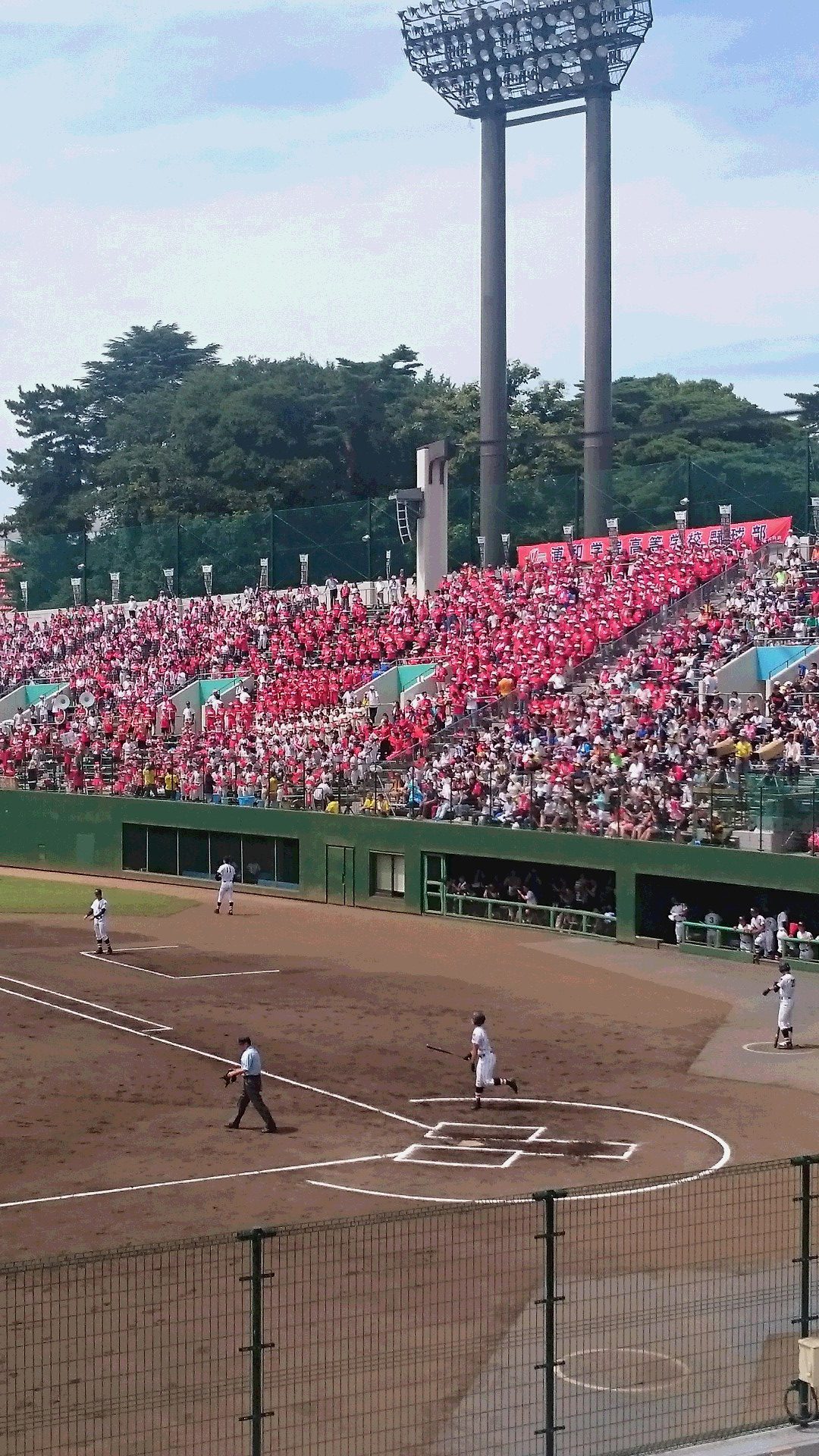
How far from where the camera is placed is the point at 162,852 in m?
50.1

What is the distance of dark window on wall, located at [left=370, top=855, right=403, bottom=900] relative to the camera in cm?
4244

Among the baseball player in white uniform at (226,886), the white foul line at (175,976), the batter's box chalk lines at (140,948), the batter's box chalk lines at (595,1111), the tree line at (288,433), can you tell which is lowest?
the batter's box chalk lines at (595,1111)

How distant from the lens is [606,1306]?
1353 centimetres

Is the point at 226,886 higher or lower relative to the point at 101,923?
higher

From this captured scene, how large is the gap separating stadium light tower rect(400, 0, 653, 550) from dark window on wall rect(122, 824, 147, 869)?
58.1 ft

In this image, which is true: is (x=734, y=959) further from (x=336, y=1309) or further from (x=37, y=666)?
(x=37, y=666)

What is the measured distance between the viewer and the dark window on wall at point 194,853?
48.7 metres

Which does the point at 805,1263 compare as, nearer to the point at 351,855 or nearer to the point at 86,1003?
the point at 86,1003

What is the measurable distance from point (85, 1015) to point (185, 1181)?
33.4 ft

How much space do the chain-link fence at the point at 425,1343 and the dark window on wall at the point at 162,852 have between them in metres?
34.1

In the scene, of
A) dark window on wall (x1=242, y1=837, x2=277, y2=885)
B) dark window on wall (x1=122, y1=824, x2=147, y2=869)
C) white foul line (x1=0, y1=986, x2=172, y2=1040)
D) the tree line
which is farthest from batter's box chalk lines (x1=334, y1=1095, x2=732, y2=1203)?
the tree line

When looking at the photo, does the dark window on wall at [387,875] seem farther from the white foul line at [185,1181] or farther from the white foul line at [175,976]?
the white foul line at [185,1181]

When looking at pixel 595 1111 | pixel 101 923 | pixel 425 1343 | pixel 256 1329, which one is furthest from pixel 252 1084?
pixel 101 923

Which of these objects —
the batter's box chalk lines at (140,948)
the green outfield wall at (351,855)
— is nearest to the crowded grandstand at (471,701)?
the green outfield wall at (351,855)
